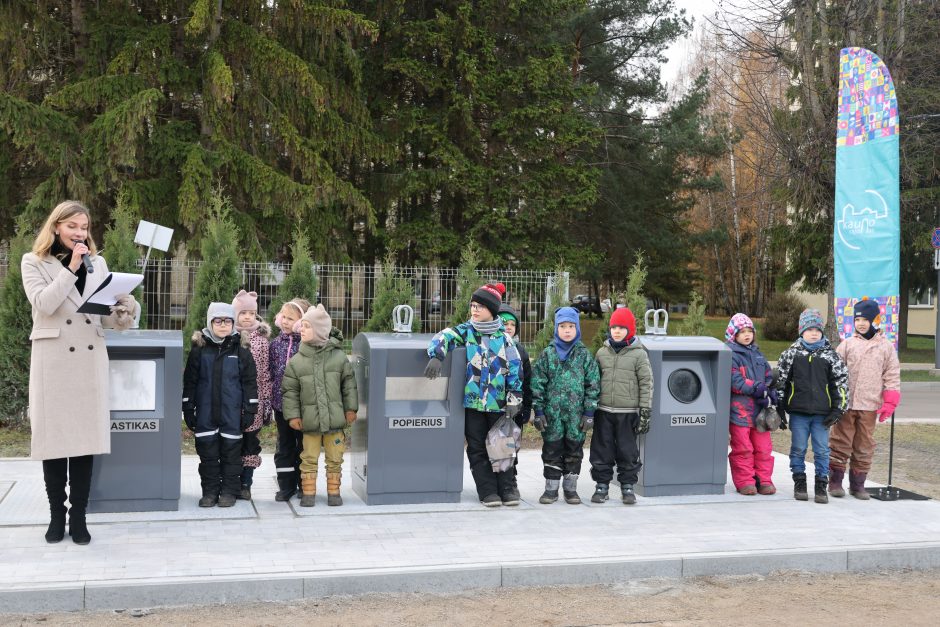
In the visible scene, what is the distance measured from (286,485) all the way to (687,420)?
3293 millimetres

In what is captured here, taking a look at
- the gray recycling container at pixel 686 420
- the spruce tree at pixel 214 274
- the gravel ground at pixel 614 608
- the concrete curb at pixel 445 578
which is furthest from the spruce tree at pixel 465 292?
the gravel ground at pixel 614 608

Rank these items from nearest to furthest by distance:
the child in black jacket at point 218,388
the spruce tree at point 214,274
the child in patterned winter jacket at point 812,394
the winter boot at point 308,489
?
the child in black jacket at point 218,388 → the winter boot at point 308,489 → the child in patterned winter jacket at point 812,394 → the spruce tree at point 214,274

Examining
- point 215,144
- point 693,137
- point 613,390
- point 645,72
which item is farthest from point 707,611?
point 645,72

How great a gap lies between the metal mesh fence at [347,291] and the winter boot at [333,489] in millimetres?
7843

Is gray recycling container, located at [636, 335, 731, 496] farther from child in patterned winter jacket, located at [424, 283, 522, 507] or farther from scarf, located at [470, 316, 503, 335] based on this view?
scarf, located at [470, 316, 503, 335]

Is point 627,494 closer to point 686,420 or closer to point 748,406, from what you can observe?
point 686,420

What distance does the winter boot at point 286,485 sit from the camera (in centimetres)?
705

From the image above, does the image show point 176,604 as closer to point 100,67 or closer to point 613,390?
point 613,390

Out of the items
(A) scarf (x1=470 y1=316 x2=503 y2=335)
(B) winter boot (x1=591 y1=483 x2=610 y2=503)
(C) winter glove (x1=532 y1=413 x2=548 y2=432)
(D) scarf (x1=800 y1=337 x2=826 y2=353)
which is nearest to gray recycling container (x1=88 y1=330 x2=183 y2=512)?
(A) scarf (x1=470 y1=316 x2=503 y2=335)

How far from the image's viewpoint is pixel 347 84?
21.9 metres

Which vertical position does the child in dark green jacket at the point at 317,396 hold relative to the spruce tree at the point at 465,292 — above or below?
below

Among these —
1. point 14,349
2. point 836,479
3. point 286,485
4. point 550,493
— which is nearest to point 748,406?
point 836,479

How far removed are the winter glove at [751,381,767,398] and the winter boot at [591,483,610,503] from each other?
148cm

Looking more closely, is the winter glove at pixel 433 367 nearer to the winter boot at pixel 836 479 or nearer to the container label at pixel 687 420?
the container label at pixel 687 420
